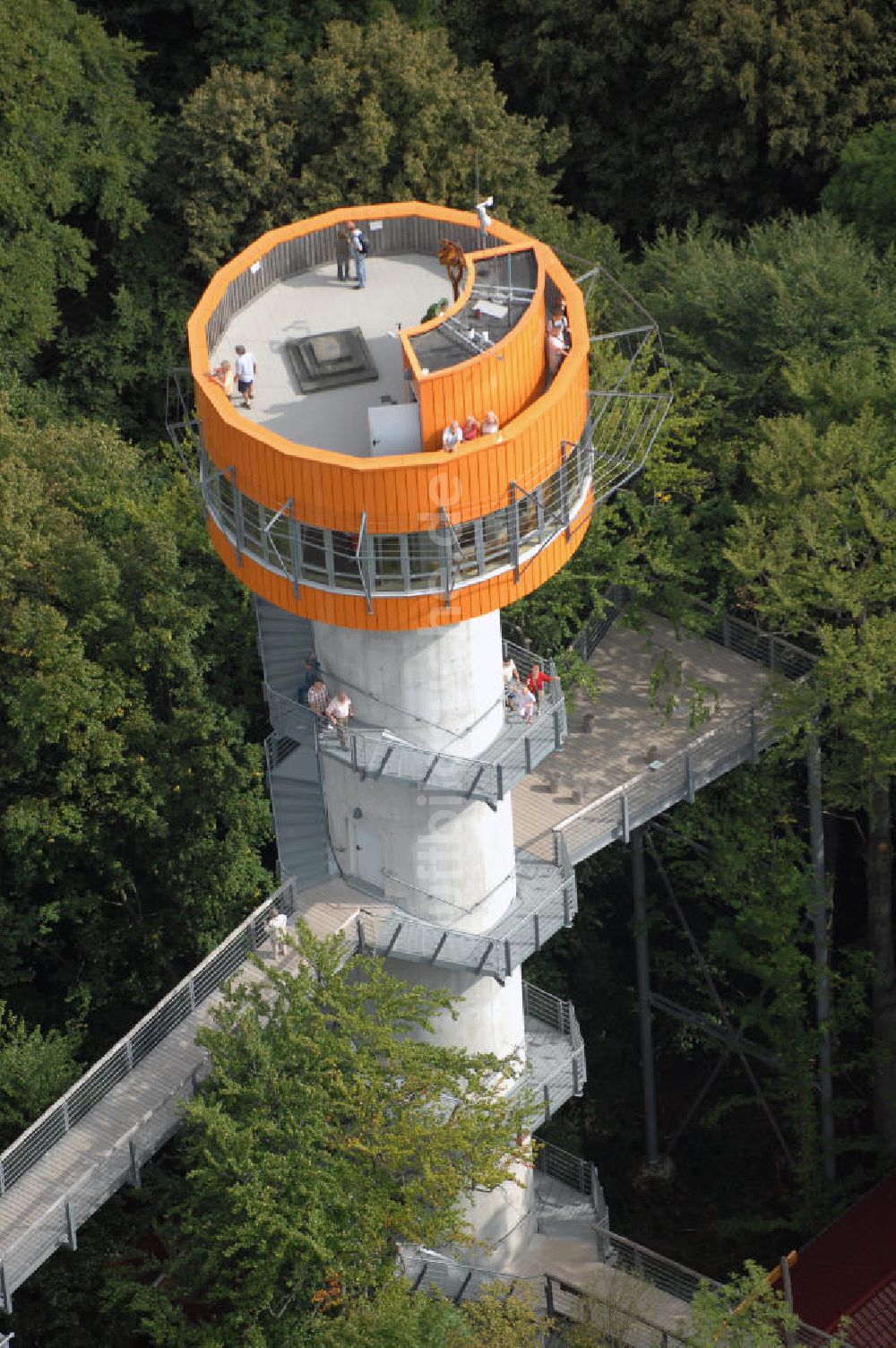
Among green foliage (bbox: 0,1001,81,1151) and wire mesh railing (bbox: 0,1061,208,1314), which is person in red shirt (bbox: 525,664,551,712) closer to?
wire mesh railing (bbox: 0,1061,208,1314)

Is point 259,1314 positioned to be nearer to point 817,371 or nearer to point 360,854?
point 360,854

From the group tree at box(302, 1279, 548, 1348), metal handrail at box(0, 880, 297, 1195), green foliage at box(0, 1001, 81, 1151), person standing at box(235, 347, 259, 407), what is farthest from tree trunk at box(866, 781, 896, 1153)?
person standing at box(235, 347, 259, 407)

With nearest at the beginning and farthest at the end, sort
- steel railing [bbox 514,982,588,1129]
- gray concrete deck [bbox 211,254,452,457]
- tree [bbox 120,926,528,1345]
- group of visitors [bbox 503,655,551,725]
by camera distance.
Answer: gray concrete deck [bbox 211,254,452,457]
tree [bbox 120,926,528,1345]
group of visitors [bbox 503,655,551,725]
steel railing [bbox 514,982,588,1129]

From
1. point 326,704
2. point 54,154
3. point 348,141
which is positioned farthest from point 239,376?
point 54,154

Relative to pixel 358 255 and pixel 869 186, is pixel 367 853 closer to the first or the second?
pixel 358 255

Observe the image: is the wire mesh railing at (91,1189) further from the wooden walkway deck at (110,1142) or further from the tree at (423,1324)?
the tree at (423,1324)

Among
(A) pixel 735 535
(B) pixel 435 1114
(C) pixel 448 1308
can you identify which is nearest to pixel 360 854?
(B) pixel 435 1114

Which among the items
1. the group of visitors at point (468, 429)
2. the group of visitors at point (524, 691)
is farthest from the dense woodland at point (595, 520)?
the group of visitors at point (468, 429)
